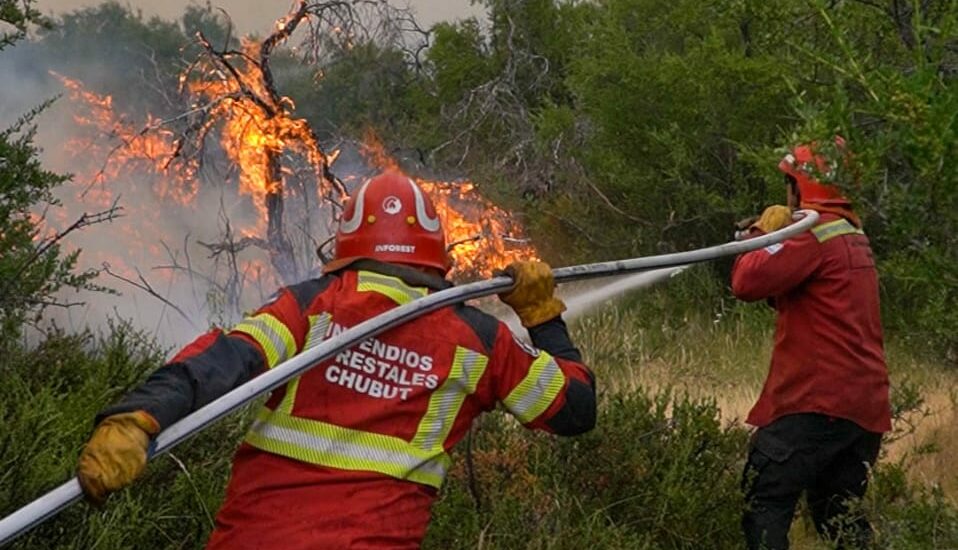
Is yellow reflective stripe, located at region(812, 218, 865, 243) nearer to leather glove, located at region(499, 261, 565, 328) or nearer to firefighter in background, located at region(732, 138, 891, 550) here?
firefighter in background, located at region(732, 138, 891, 550)

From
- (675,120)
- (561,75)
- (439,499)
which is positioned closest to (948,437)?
(439,499)

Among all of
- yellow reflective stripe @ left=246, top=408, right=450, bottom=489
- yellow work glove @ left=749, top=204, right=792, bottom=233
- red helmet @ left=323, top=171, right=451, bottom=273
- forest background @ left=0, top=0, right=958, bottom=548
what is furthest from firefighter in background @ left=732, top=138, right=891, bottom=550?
yellow reflective stripe @ left=246, top=408, right=450, bottom=489

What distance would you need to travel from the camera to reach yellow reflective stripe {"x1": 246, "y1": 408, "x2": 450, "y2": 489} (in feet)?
8.91

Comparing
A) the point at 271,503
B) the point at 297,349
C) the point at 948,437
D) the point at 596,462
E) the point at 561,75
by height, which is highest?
the point at 561,75

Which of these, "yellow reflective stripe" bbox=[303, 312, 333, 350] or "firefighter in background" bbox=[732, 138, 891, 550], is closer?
"yellow reflective stripe" bbox=[303, 312, 333, 350]

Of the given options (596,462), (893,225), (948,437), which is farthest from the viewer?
(948,437)

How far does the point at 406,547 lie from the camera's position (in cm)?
279

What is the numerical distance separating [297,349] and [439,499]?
188 cm

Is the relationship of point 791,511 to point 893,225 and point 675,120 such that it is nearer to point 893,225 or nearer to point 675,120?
point 893,225

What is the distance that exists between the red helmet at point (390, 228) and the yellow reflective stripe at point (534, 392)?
1.23ft

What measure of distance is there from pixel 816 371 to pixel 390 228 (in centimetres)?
212

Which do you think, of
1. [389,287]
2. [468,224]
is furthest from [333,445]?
[468,224]

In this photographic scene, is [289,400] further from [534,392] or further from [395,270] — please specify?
[534,392]

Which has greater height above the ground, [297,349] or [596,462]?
[297,349]
